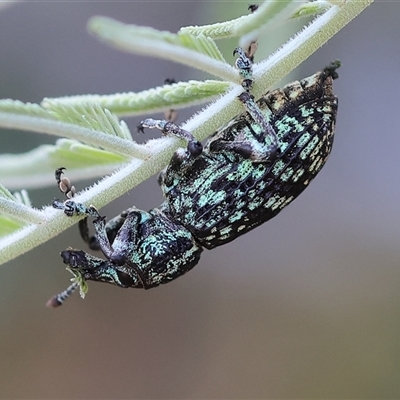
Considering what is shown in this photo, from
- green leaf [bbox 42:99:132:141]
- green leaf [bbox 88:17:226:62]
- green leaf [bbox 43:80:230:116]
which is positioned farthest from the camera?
green leaf [bbox 43:80:230:116]

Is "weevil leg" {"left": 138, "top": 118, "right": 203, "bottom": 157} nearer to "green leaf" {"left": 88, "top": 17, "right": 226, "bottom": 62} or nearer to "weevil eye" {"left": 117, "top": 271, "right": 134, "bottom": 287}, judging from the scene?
"green leaf" {"left": 88, "top": 17, "right": 226, "bottom": 62}

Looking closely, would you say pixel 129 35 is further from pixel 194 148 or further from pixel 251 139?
pixel 251 139

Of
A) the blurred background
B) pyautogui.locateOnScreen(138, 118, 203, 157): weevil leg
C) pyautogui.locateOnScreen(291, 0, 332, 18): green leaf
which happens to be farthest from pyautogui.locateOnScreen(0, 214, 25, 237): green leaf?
the blurred background

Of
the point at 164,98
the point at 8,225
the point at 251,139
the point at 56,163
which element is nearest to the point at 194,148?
the point at 164,98

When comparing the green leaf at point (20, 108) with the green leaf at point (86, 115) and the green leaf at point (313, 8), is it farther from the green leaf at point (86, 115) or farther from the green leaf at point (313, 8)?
the green leaf at point (313, 8)

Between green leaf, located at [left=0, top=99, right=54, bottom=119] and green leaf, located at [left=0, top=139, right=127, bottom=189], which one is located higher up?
green leaf, located at [left=0, top=139, right=127, bottom=189]

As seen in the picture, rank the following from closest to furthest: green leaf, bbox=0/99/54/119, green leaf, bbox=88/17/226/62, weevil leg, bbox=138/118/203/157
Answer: green leaf, bbox=88/17/226/62 < green leaf, bbox=0/99/54/119 < weevil leg, bbox=138/118/203/157

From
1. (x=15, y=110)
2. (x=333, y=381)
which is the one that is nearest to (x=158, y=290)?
(x=333, y=381)
